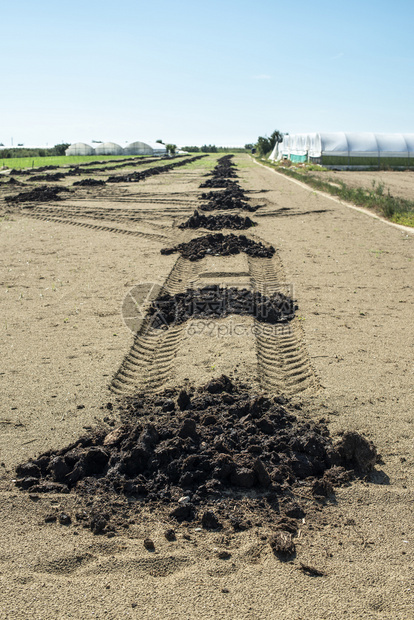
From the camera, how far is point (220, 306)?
8820 mm

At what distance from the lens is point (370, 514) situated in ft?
13.4

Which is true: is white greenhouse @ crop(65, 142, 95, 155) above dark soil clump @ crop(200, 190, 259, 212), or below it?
above

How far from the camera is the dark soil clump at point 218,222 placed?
54.5 feet

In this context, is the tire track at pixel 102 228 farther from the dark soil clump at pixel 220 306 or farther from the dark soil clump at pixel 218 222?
the dark soil clump at pixel 220 306

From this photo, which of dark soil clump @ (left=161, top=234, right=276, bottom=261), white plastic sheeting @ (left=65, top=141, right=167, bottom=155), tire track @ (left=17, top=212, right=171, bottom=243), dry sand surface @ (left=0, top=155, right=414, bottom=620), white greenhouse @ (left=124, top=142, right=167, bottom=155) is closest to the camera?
dry sand surface @ (left=0, top=155, right=414, bottom=620)

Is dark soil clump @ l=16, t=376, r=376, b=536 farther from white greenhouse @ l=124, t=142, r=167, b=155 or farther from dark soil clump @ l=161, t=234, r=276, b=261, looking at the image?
white greenhouse @ l=124, t=142, r=167, b=155

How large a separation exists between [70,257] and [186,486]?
9168 millimetres

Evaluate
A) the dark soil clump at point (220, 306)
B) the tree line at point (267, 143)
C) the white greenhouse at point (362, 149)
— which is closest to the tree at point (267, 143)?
the tree line at point (267, 143)

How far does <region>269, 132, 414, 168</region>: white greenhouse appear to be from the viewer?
150ft

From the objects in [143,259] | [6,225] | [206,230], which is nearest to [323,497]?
[143,259]

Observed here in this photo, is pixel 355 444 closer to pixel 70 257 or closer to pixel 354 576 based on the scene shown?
pixel 354 576

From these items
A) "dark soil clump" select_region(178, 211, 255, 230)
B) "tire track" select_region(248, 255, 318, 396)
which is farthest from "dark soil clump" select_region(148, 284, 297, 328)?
"dark soil clump" select_region(178, 211, 255, 230)

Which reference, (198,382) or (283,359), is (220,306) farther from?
(198,382)

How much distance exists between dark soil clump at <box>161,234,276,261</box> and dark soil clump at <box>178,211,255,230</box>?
2.46 m
